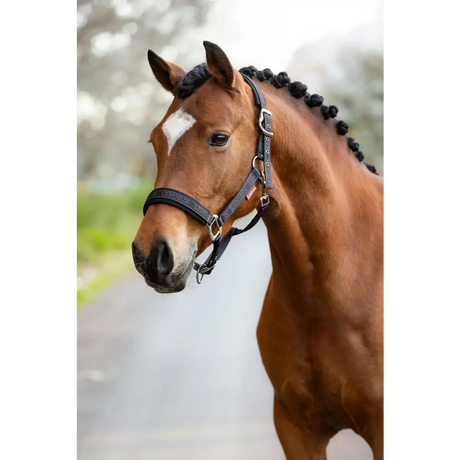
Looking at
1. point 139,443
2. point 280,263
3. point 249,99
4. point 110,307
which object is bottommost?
point 139,443

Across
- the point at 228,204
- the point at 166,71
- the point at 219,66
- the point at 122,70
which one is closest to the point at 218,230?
the point at 228,204

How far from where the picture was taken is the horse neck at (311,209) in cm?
188

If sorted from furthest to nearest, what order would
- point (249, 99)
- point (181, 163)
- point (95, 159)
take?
point (95, 159), point (249, 99), point (181, 163)

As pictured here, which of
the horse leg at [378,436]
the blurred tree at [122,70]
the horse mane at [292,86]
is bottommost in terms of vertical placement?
the horse leg at [378,436]

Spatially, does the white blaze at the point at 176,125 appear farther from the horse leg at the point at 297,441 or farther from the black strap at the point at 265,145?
the horse leg at the point at 297,441

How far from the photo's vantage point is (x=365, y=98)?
5.39 metres

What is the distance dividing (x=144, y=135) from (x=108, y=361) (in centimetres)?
265

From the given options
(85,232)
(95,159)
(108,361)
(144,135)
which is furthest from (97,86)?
(108,361)

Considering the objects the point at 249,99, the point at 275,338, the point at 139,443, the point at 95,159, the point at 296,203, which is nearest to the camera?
the point at 249,99

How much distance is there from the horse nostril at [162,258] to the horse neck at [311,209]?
456 millimetres

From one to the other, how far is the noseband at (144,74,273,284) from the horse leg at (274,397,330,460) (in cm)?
77

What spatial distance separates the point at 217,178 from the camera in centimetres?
166

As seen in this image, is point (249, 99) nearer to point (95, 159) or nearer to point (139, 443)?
point (139, 443)

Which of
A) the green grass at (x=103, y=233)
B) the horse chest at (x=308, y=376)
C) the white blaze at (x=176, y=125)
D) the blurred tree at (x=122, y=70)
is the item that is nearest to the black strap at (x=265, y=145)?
the white blaze at (x=176, y=125)
